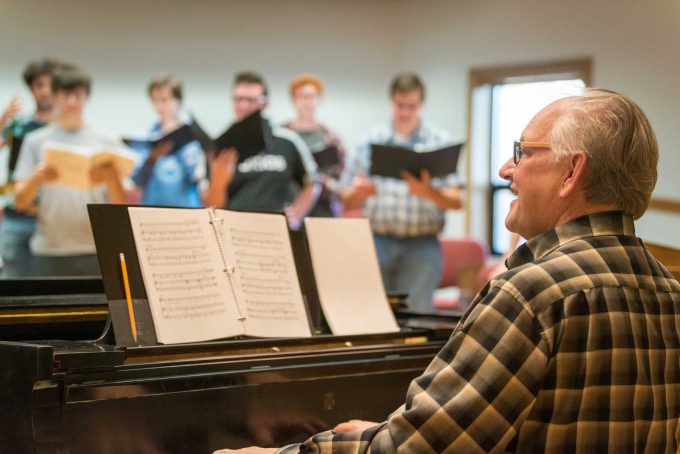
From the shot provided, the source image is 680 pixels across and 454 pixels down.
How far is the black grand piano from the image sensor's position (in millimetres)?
1968

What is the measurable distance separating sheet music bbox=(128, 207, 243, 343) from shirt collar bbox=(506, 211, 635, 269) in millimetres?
920

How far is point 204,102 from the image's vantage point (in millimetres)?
8383

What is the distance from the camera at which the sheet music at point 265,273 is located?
94.5 inches

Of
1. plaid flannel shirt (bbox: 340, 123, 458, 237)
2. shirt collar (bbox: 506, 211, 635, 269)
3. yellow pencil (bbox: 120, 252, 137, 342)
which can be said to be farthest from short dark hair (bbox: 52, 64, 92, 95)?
shirt collar (bbox: 506, 211, 635, 269)

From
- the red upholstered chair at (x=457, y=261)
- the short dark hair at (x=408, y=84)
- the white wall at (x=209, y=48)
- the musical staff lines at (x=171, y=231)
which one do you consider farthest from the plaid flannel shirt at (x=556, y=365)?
the white wall at (x=209, y=48)

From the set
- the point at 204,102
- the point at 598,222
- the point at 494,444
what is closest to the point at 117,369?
the point at 494,444

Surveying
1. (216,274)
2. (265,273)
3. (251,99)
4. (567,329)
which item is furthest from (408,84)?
(567,329)

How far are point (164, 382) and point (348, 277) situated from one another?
779 mm

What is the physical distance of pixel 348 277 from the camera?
108 inches

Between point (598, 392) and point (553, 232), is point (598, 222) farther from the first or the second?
point (598, 392)

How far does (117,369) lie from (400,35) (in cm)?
744

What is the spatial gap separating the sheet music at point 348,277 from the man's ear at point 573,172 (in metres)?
1.10

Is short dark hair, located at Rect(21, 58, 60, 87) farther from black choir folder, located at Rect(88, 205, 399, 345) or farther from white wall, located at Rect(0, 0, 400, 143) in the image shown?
black choir folder, located at Rect(88, 205, 399, 345)

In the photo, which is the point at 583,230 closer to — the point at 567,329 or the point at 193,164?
the point at 567,329
